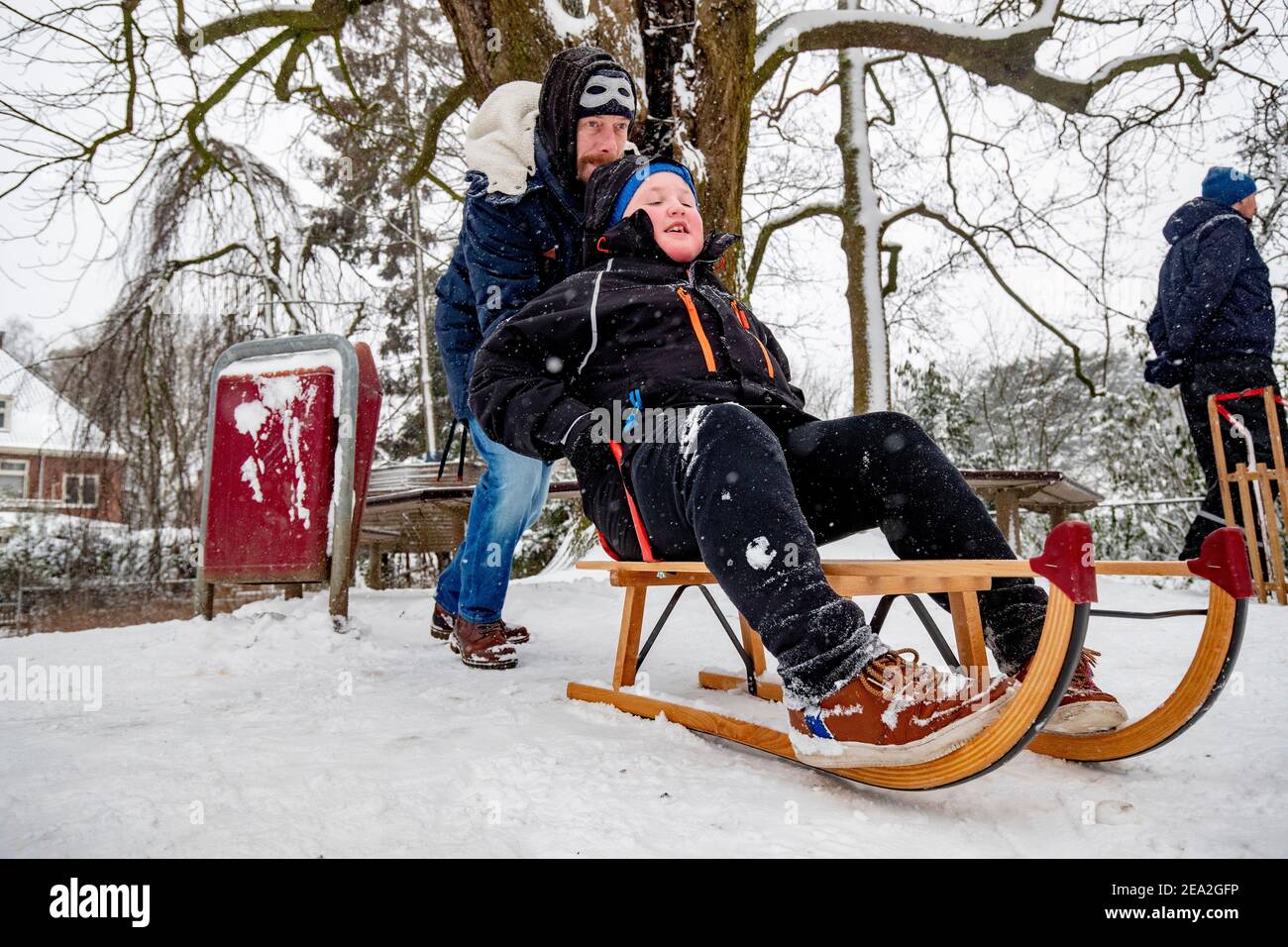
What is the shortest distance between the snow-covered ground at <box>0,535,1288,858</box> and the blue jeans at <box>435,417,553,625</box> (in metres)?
0.36

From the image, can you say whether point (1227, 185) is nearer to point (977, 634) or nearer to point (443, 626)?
point (977, 634)

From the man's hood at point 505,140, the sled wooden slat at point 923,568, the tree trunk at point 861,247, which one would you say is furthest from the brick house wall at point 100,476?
the sled wooden slat at point 923,568

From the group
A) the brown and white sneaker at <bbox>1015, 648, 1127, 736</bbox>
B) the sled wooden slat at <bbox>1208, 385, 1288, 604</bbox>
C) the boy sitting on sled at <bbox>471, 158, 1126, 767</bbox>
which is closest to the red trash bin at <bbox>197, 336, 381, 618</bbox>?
the boy sitting on sled at <bbox>471, 158, 1126, 767</bbox>

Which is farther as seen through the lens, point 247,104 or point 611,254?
point 247,104

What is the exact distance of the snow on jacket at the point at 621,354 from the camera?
1721 mm

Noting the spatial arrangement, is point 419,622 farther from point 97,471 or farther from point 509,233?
point 97,471

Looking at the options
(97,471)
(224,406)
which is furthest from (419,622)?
(97,471)

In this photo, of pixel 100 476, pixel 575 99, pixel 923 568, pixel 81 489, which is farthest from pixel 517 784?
pixel 81 489

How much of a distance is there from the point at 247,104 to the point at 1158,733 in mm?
8385

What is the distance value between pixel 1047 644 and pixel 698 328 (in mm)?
970

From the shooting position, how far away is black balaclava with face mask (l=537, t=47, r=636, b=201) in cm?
242

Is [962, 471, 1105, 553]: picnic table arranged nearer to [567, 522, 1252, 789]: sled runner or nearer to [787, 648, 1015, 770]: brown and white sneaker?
[567, 522, 1252, 789]: sled runner

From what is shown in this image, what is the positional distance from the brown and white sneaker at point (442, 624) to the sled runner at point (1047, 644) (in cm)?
159
